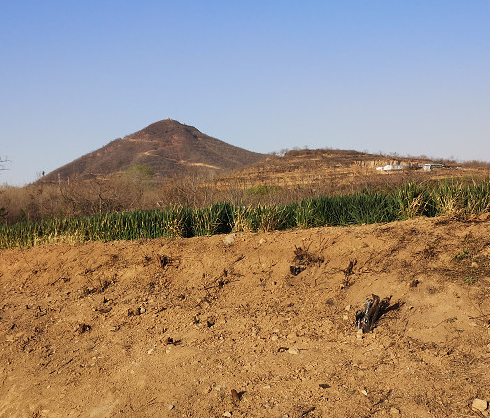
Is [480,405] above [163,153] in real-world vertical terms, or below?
below

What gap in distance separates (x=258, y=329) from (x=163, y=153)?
63398 millimetres

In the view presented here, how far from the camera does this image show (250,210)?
8.20 metres

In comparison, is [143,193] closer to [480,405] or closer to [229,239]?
[229,239]

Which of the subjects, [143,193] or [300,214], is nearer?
[300,214]

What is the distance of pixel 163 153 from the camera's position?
67062mm

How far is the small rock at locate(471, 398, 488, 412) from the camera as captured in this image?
12.1ft

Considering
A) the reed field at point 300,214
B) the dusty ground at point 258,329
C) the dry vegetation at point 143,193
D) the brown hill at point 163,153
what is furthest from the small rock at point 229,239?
the brown hill at point 163,153

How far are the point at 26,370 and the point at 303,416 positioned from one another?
134 inches

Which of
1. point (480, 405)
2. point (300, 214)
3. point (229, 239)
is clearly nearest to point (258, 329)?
point (229, 239)

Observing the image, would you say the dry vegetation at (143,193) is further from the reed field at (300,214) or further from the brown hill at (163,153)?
the brown hill at (163,153)

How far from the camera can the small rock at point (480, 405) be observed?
3.68m

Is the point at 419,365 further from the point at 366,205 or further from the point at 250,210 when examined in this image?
the point at 250,210

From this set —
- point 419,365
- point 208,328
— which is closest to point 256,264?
point 208,328

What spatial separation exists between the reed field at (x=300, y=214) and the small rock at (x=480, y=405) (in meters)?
3.45
